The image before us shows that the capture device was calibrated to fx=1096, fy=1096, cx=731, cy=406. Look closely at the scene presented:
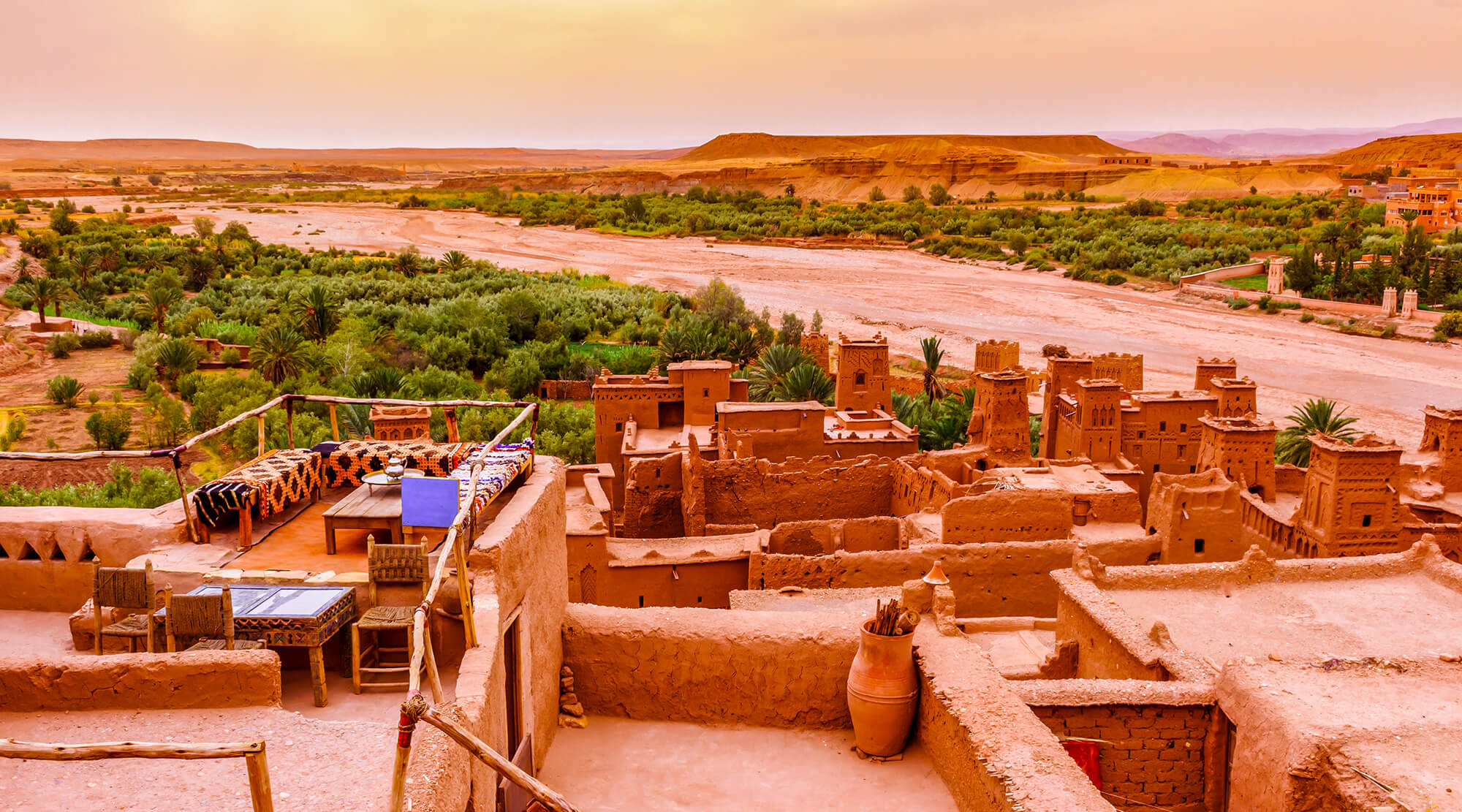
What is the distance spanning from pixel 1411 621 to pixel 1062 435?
467 inches

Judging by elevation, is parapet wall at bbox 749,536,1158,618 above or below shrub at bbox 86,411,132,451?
above

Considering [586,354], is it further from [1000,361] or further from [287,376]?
[1000,361]

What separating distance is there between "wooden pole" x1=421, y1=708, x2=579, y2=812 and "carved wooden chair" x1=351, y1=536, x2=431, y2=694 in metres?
1.44

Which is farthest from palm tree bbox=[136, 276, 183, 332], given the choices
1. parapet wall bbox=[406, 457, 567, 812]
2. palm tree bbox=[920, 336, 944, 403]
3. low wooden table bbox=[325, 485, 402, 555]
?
low wooden table bbox=[325, 485, 402, 555]

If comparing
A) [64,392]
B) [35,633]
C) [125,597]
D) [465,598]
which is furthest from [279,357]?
[465,598]

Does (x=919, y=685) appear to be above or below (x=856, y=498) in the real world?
above

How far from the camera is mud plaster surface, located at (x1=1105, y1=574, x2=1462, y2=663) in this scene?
10.7m

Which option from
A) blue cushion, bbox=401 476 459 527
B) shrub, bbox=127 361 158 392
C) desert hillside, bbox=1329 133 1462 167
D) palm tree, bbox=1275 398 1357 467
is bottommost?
shrub, bbox=127 361 158 392

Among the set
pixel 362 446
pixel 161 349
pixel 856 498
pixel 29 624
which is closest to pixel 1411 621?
pixel 856 498

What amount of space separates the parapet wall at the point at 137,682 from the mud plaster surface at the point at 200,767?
53 mm

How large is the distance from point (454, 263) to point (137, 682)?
60274 millimetres

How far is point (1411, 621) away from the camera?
11.3m

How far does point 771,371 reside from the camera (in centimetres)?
3114

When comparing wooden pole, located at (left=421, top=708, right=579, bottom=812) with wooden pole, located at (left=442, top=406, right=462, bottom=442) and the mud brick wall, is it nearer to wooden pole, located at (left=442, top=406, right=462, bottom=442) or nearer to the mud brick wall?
wooden pole, located at (left=442, top=406, right=462, bottom=442)
